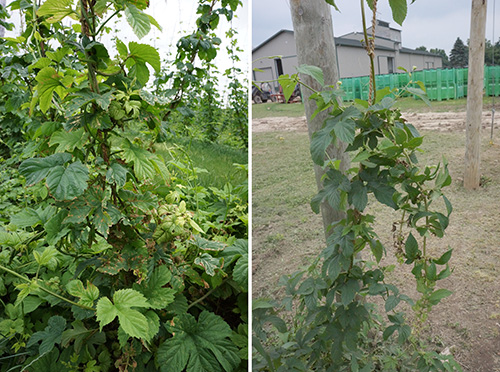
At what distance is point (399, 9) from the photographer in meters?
0.82

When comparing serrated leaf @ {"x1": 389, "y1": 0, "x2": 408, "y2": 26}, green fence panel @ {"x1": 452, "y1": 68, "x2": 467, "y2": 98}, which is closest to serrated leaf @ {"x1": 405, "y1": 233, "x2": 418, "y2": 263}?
serrated leaf @ {"x1": 389, "y1": 0, "x2": 408, "y2": 26}

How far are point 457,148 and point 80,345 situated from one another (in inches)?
168

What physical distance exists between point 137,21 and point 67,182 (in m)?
0.33

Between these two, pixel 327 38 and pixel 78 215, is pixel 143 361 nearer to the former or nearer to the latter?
pixel 78 215

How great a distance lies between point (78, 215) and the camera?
2.79 ft

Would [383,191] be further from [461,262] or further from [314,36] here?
[461,262]

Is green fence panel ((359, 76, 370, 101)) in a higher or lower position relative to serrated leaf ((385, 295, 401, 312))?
higher

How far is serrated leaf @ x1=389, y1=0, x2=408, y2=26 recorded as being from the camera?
821 mm

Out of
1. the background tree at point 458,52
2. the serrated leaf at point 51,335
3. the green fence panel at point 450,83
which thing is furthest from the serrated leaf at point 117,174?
the green fence panel at point 450,83

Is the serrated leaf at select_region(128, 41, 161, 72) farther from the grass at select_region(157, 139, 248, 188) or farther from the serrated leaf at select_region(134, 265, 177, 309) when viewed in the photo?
the grass at select_region(157, 139, 248, 188)

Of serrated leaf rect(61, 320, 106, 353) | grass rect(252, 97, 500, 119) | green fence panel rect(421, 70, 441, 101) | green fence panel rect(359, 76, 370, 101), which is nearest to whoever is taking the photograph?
serrated leaf rect(61, 320, 106, 353)

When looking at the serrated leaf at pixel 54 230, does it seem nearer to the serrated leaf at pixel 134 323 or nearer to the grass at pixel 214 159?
the serrated leaf at pixel 134 323

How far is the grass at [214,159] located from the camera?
2.26 meters

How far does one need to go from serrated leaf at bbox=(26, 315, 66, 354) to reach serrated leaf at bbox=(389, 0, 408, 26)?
1000mm
